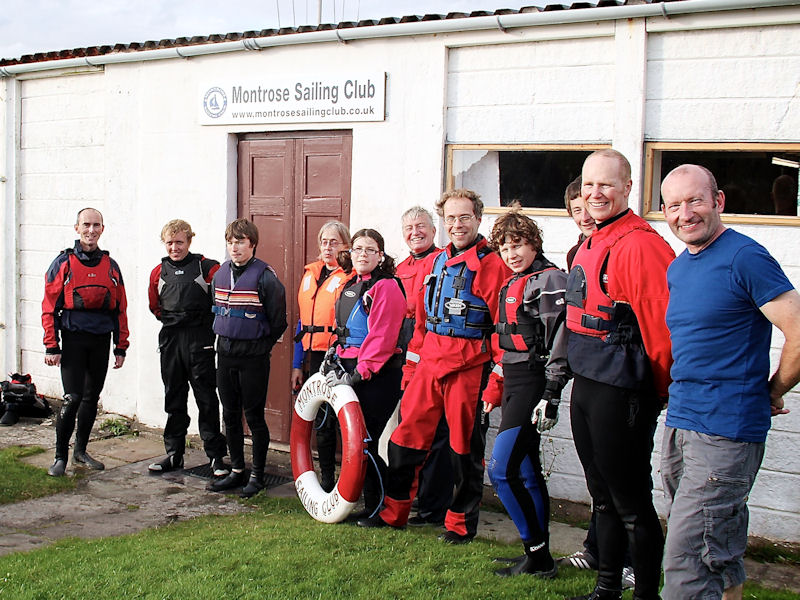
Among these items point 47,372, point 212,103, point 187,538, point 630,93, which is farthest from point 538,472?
point 47,372

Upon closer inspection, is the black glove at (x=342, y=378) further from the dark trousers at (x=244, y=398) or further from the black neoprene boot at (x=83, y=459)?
the black neoprene boot at (x=83, y=459)

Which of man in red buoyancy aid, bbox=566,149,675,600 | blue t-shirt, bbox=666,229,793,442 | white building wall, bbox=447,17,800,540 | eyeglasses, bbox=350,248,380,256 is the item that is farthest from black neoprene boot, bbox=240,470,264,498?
blue t-shirt, bbox=666,229,793,442

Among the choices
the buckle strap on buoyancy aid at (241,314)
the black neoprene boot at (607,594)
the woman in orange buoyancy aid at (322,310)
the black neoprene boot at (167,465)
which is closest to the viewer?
the black neoprene boot at (607,594)

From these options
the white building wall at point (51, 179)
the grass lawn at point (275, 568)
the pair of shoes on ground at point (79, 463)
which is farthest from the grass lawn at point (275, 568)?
the white building wall at point (51, 179)

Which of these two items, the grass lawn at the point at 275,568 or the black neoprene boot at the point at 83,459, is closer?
the grass lawn at the point at 275,568

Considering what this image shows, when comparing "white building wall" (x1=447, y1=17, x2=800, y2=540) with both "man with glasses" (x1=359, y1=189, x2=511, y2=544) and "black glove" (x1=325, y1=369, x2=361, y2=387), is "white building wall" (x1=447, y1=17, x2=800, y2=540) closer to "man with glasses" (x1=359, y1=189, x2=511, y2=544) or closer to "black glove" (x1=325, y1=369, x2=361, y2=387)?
"man with glasses" (x1=359, y1=189, x2=511, y2=544)

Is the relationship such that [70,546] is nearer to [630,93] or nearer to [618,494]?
[618,494]

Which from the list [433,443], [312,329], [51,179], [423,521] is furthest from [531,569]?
[51,179]

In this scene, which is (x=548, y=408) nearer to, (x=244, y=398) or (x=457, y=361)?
(x=457, y=361)

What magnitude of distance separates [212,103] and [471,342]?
428 cm

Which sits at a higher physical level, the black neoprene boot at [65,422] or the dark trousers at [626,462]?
the dark trousers at [626,462]

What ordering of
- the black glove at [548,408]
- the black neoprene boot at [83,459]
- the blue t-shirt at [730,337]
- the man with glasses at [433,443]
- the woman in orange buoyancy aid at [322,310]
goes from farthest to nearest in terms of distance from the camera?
the black neoprene boot at [83,459] → the woman in orange buoyancy aid at [322,310] → the man with glasses at [433,443] → the black glove at [548,408] → the blue t-shirt at [730,337]

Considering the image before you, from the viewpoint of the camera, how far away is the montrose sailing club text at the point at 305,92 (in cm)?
731

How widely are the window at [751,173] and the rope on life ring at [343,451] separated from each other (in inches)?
100.0
